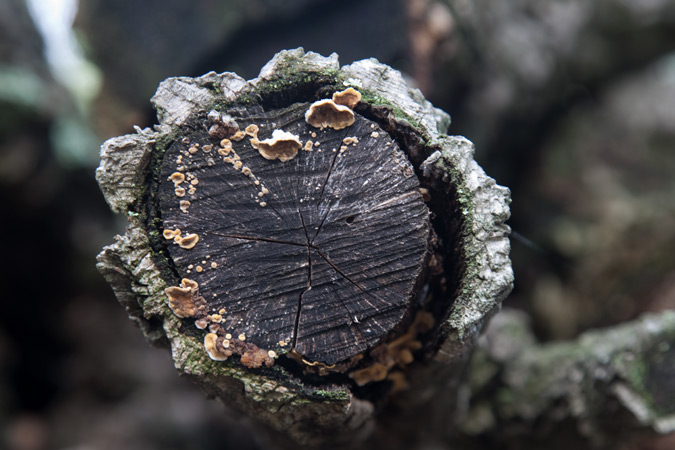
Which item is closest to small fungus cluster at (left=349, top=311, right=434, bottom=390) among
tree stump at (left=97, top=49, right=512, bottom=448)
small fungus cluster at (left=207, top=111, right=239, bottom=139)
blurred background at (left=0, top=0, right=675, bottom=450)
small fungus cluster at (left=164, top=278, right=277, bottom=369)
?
tree stump at (left=97, top=49, right=512, bottom=448)

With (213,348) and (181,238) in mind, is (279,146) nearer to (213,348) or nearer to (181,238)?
(181,238)

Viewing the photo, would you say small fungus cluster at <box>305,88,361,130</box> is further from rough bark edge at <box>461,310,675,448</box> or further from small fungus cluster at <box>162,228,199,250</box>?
rough bark edge at <box>461,310,675,448</box>

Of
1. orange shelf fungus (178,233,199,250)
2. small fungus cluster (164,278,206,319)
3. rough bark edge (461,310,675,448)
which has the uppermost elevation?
orange shelf fungus (178,233,199,250)

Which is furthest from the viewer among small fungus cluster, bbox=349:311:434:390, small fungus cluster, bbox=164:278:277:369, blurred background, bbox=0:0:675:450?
blurred background, bbox=0:0:675:450

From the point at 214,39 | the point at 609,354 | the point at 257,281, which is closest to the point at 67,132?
the point at 214,39

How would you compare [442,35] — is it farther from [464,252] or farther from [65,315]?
[65,315]

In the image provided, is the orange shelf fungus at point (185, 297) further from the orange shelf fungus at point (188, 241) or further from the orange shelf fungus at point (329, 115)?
the orange shelf fungus at point (329, 115)

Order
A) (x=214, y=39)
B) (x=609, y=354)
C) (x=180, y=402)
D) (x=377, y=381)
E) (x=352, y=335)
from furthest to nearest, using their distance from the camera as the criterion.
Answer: (x=180, y=402)
(x=214, y=39)
(x=609, y=354)
(x=377, y=381)
(x=352, y=335)
